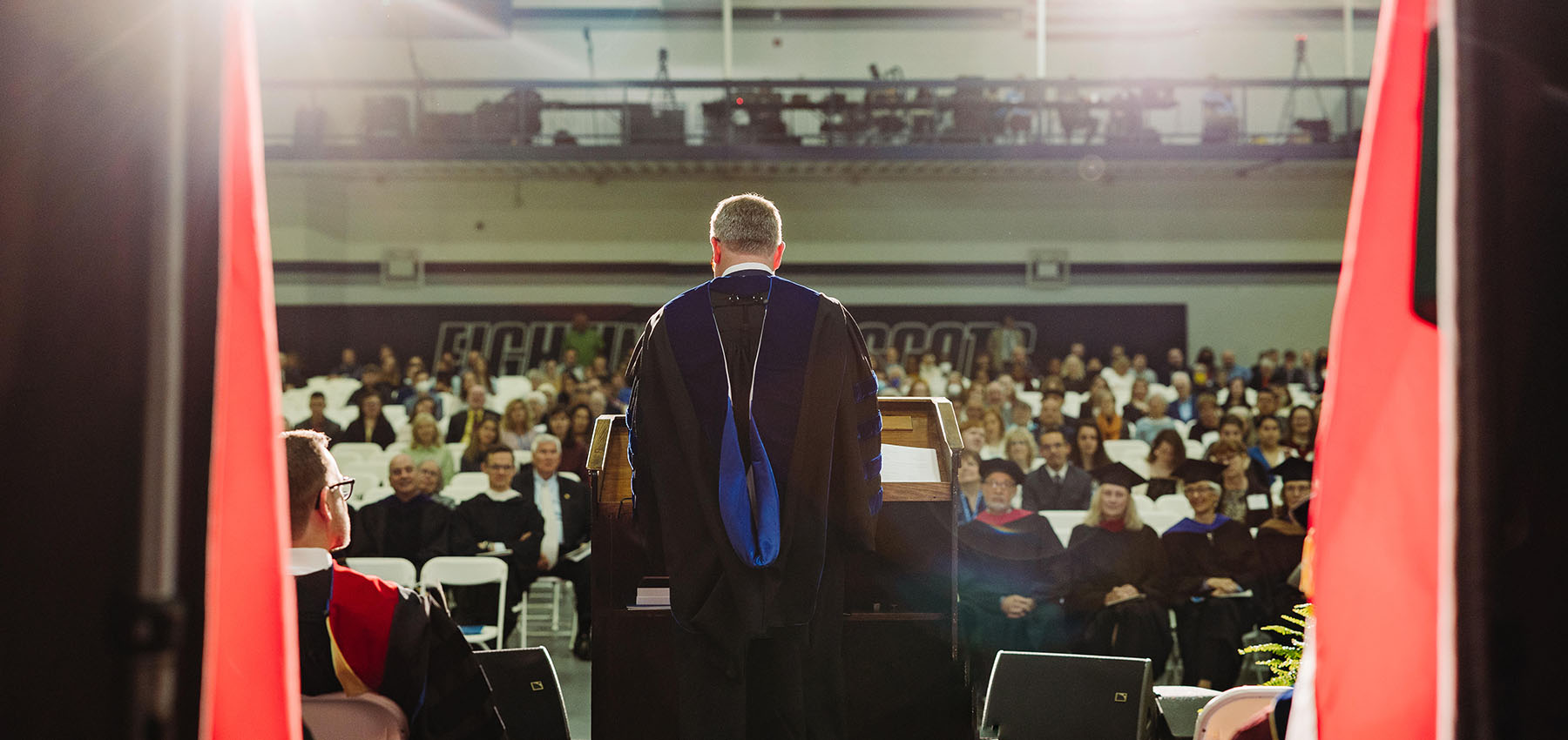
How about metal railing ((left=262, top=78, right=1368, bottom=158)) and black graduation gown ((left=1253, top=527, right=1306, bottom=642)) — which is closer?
black graduation gown ((left=1253, top=527, right=1306, bottom=642))

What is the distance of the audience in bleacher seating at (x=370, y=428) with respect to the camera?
9.29 m

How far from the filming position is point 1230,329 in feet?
51.3

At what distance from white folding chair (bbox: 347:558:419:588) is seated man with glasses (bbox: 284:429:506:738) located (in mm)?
3344

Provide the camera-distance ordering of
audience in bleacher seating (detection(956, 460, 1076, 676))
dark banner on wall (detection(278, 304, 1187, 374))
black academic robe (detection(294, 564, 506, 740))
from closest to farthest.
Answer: black academic robe (detection(294, 564, 506, 740))
audience in bleacher seating (detection(956, 460, 1076, 676))
dark banner on wall (detection(278, 304, 1187, 374))

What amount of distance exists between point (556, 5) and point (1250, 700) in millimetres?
15915

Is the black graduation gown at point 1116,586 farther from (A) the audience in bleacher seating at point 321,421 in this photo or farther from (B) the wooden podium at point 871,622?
(A) the audience in bleacher seating at point 321,421

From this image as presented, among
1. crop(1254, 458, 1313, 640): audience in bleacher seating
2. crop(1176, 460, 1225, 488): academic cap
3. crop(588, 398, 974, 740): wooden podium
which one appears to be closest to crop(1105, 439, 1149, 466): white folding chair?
crop(1176, 460, 1225, 488): academic cap

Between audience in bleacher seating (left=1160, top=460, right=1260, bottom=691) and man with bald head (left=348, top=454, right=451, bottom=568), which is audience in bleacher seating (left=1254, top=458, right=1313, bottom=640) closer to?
audience in bleacher seating (left=1160, top=460, right=1260, bottom=691)

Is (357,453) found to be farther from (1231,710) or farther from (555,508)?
(1231,710)

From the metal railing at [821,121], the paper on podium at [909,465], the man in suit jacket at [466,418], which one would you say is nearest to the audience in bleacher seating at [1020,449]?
the paper on podium at [909,465]

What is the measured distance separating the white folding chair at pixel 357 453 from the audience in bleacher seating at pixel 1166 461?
19.1 feet

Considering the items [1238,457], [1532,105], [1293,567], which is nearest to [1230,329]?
[1238,457]

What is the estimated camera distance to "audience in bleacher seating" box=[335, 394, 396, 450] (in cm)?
929

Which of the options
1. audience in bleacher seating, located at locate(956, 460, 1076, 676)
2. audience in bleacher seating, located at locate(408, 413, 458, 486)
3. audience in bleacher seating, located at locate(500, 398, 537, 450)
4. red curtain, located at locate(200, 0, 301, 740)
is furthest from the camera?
audience in bleacher seating, located at locate(500, 398, 537, 450)
